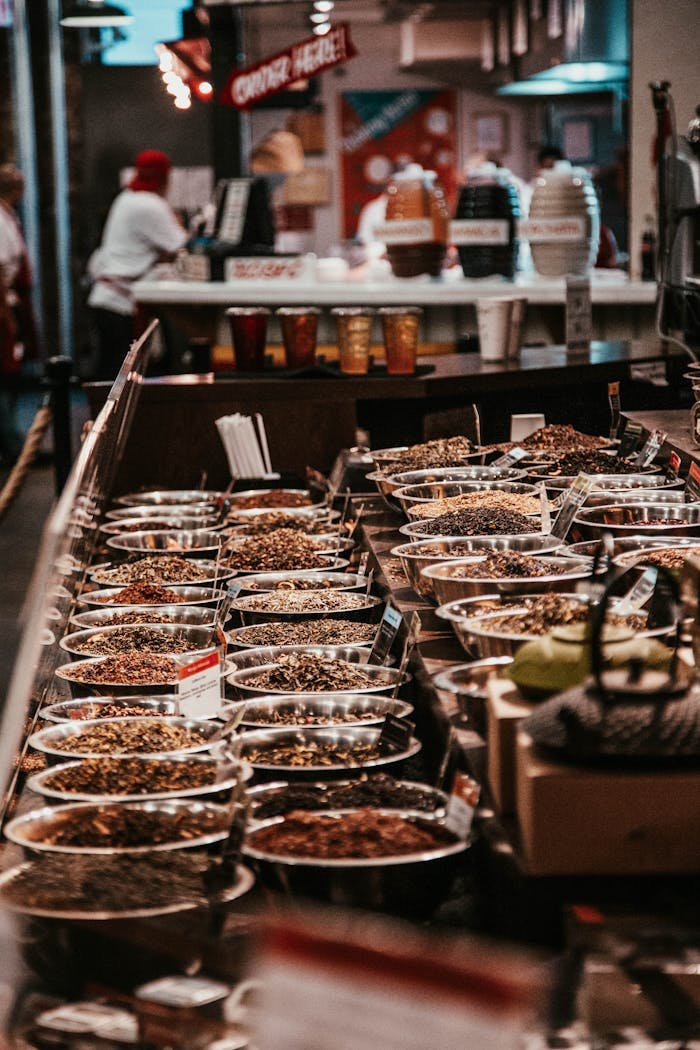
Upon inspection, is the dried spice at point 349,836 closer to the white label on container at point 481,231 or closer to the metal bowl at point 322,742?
the metal bowl at point 322,742

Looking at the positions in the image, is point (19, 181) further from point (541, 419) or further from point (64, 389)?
point (541, 419)

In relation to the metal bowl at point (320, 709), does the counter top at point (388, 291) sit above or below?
above

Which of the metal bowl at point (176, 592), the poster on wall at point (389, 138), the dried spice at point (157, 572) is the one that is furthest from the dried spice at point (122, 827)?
the poster on wall at point (389, 138)

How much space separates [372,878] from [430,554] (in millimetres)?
1273

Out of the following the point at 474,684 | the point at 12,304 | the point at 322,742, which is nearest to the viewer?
the point at 474,684

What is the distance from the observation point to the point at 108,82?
55.7 feet

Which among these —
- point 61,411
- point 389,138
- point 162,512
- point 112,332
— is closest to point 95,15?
point 112,332

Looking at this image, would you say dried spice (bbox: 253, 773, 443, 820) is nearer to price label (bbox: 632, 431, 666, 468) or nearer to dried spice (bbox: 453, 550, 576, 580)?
dried spice (bbox: 453, 550, 576, 580)

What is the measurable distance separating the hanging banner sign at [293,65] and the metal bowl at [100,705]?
661cm

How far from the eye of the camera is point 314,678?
Result: 8.59 ft

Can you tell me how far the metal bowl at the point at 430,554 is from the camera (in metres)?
2.84

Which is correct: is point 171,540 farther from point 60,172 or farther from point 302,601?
point 60,172

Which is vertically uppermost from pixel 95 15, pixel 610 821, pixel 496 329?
pixel 95 15

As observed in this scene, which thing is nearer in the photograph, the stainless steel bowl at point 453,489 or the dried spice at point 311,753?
the dried spice at point 311,753
